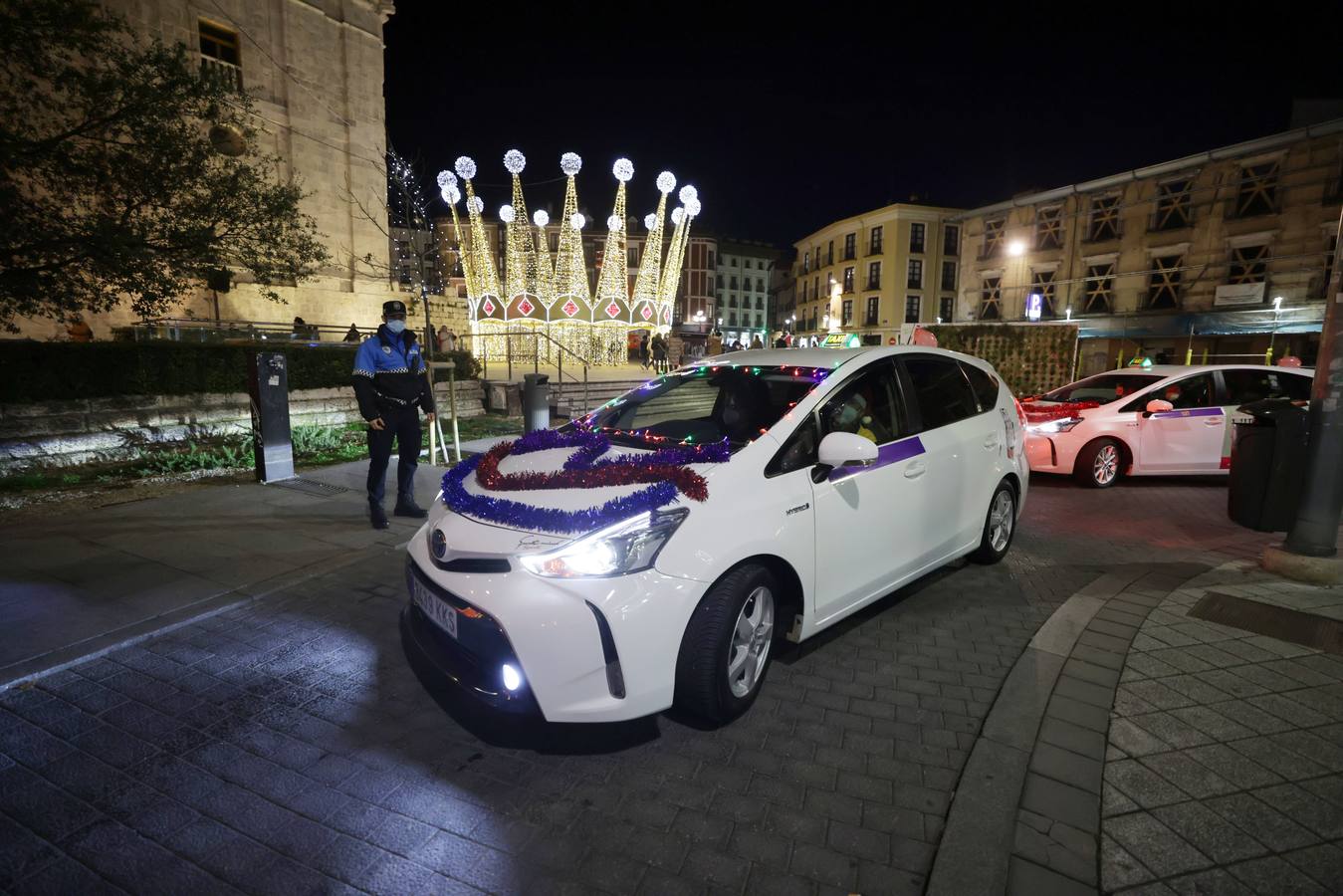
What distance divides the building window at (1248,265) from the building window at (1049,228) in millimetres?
7048

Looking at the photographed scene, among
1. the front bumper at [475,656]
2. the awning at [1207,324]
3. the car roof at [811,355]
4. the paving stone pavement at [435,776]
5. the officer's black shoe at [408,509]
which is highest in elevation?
the awning at [1207,324]

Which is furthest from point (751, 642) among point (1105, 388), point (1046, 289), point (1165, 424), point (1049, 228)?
point (1049, 228)

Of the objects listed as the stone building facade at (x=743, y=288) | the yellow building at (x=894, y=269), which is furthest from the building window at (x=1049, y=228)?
the stone building facade at (x=743, y=288)

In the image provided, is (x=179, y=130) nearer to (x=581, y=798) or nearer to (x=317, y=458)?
(x=317, y=458)

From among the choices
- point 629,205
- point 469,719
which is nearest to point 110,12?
point 469,719

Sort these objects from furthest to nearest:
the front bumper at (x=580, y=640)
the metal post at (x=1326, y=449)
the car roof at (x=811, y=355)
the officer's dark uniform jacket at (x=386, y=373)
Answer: the officer's dark uniform jacket at (x=386, y=373), the metal post at (x=1326, y=449), the car roof at (x=811, y=355), the front bumper at (x=580, y=640)

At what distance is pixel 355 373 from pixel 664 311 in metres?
19.5

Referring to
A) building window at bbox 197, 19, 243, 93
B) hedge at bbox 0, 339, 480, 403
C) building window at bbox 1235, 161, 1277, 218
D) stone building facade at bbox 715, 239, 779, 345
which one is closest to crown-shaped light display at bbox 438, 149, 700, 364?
building window at bbox 197, 19, 243, 93

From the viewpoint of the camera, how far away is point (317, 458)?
29.5 ft

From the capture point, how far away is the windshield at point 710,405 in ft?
11.5

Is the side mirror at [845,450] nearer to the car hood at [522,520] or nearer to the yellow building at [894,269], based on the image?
the car hood at [522,520]

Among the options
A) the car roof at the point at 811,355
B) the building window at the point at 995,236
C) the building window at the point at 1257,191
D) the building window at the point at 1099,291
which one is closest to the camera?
the car roof at the point at 811,355

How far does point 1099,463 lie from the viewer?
316 inches

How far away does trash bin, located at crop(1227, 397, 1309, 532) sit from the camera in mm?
5027
